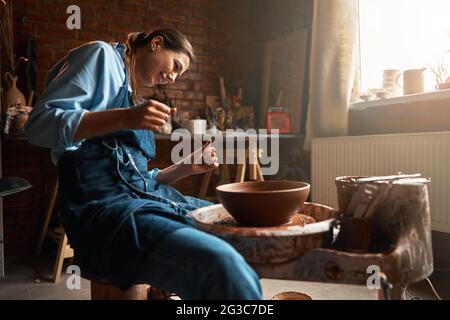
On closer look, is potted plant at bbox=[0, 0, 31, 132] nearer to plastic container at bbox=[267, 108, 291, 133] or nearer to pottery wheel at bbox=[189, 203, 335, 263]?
plastic container at bbox=[267, 108, 291, 133]

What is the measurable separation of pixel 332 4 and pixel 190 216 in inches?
89.0

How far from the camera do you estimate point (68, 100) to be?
980 mm

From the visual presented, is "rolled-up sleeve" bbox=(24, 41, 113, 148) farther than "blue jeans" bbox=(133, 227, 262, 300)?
Yes

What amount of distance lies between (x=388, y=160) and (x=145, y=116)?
5.98 ft

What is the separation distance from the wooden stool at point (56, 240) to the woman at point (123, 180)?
1.32 metres

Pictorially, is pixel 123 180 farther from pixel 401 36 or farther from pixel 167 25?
pixel 167 25

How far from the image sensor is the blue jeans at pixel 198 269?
0.73m

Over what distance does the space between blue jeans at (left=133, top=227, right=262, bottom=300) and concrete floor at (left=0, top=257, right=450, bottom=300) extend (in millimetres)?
1292

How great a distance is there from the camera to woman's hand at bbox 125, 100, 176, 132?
92 cm

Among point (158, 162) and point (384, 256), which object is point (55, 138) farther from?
point (158, 162)

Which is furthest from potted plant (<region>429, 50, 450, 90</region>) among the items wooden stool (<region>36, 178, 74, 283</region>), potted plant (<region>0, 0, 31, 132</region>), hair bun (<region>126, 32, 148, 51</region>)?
potted plant (<region>0, 0, 31, 132</region>)

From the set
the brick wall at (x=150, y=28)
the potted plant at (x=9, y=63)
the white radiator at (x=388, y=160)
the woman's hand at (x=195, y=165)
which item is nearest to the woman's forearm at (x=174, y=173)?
the woman's hand at (x=195, y=165)

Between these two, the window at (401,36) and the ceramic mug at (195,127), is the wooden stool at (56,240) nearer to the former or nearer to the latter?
the ceramic mug at (195,127)

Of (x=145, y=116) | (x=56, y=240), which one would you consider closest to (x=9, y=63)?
(x=56, y=240)
